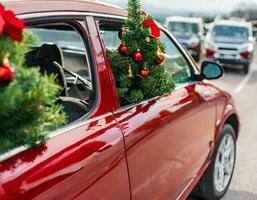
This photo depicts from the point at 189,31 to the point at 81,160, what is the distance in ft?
60.8

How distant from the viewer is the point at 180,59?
3.85m

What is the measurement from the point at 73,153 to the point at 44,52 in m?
1.15

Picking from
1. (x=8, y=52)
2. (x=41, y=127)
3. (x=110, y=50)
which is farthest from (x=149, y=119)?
(x=8, y=52)

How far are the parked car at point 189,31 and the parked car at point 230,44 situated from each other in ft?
3.68

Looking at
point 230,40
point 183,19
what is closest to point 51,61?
point 230,40

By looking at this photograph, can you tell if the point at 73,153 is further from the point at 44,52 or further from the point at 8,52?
the point at 44,52

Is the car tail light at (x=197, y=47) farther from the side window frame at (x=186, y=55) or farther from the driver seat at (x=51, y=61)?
the driver seat at (x=51, y=61)

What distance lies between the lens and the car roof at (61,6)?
2.09 m

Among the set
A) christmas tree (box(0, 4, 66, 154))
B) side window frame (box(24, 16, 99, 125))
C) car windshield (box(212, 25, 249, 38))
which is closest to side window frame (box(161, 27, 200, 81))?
side window frame (box(24, 16, 99, 125))

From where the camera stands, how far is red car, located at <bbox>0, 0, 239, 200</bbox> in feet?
6.36

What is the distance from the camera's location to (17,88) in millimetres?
1481

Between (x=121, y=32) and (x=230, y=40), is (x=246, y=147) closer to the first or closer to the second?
(x=121, y=32)

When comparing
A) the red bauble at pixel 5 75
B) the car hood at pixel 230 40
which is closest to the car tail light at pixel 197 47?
the car hood at pixel 230 40

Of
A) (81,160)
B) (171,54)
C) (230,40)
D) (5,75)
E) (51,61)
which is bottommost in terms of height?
(230,40)
